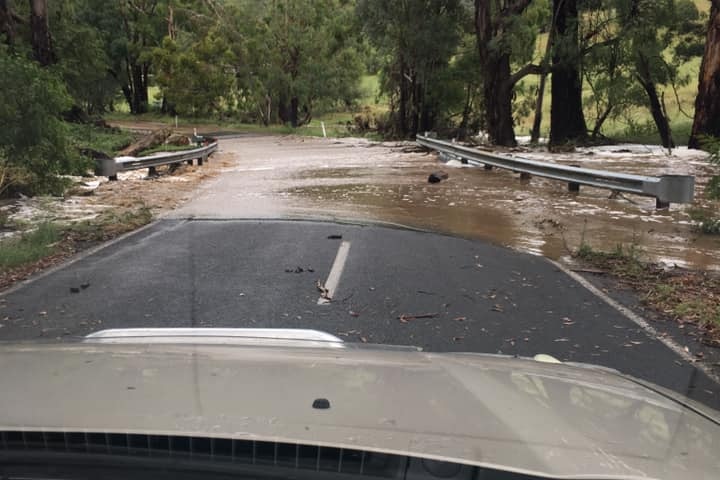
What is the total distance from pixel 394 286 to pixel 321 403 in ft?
18.1

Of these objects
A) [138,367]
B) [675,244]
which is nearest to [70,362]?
[138,367]

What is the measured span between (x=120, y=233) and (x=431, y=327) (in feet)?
22.8

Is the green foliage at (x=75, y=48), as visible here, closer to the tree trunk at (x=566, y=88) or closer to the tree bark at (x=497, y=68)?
the tree bark at (x=497, y=68)

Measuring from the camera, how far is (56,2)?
3294 centimetres

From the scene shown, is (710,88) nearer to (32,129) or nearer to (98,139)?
(32,129)

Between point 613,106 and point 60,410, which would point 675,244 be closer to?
point 60,410

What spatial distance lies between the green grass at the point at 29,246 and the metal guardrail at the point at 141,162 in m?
5.46

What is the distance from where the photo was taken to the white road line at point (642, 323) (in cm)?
571

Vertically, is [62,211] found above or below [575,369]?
below

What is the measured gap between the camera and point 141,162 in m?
18.5

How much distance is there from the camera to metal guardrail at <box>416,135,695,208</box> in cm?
1159

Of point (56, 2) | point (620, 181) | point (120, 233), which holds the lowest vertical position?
point (120, 233)

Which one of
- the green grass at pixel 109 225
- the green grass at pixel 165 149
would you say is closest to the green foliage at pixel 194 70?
the green grass at pixel 165 149

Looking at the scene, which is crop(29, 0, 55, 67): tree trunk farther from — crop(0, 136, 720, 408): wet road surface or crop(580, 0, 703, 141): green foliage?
crop(580, 0, 703, 141): green foliage
